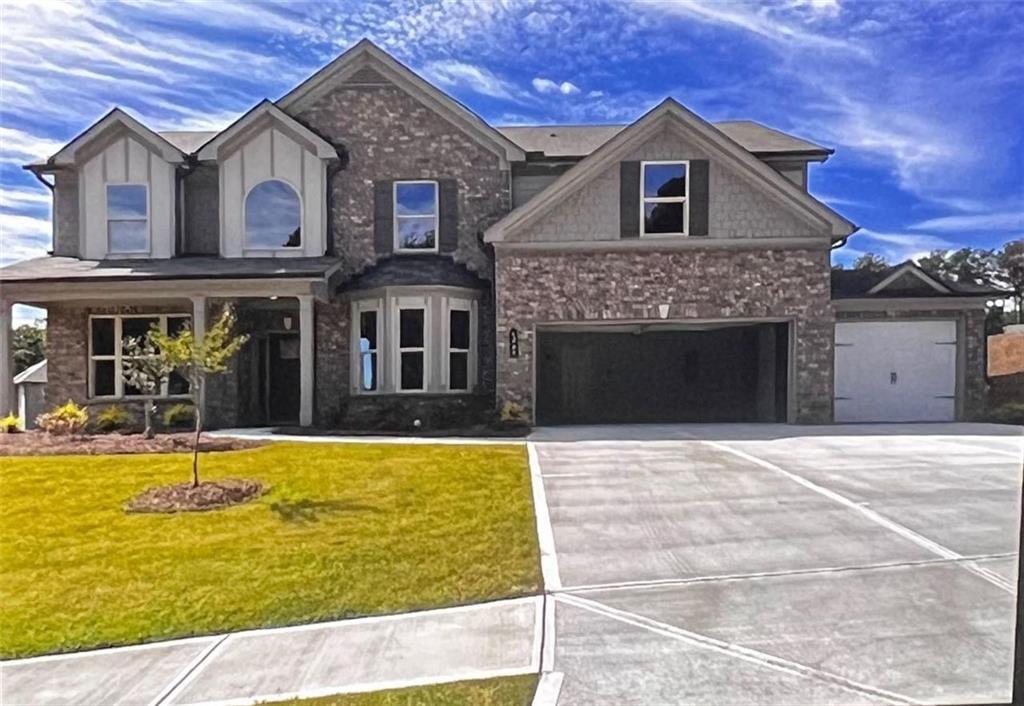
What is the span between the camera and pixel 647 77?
11.3 feet

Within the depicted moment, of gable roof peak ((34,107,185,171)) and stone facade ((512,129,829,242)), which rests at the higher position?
gable roof peak ((34,107,185,171))

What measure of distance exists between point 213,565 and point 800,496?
5.98 m

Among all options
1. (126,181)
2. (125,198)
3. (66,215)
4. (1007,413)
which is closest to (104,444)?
(125,198)

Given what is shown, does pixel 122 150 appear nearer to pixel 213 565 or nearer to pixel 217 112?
pixel 213 565

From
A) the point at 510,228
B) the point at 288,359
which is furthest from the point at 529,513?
the point at 288,359

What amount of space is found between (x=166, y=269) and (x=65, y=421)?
3.57m

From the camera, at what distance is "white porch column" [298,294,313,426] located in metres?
13.8

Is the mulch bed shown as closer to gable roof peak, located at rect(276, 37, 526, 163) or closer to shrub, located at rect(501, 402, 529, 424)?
shrub, located at rect(501, 402, 529, 424)

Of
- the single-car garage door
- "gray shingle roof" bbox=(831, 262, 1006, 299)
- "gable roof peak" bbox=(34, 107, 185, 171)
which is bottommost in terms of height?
the single-car garage door

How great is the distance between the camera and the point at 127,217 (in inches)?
611

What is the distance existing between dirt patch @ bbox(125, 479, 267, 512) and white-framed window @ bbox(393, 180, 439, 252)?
28.8ft

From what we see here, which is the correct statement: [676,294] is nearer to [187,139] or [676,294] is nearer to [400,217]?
[400,217]

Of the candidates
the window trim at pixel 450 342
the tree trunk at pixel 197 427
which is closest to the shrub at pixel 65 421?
the tree trunk at pixel 197 427

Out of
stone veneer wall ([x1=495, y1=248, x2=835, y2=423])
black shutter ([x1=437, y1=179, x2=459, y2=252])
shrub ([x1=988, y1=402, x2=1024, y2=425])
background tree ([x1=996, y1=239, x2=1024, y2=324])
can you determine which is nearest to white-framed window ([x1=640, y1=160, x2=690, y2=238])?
stone veneer wall ([x1=495, y1=248, x2=835, y2=423])
